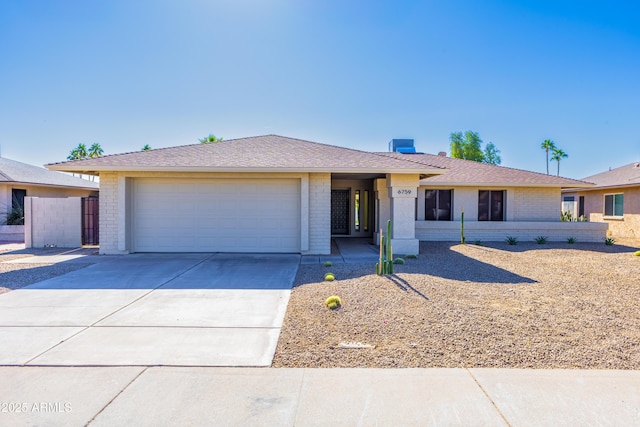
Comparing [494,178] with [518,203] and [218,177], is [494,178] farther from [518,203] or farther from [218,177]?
[218,177]

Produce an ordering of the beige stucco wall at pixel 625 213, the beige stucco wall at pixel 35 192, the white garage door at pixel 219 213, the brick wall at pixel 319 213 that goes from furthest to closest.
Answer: the beige stucco wall at pixel 625 213 → the beige stucco wall at pixel 35 192 → the white garage door at pixel 219 213 → the brick wall at pixel 319 213

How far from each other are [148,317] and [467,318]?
4.89 metres

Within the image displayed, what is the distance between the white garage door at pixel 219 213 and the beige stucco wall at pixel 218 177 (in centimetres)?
27

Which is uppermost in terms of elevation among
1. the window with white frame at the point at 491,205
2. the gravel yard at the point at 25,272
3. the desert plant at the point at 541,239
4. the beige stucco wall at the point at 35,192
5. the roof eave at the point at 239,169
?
the roof eave at the point at 239,169

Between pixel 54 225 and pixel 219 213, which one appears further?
pixel 54 225

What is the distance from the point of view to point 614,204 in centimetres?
2170

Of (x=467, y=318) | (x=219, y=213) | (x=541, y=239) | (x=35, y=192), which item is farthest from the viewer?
(x=35, y=192)

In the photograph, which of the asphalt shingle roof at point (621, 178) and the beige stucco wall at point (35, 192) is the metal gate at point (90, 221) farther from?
the asphalt shingle roof at point (621, 178)

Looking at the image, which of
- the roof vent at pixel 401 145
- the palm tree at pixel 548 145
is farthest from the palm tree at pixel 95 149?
the palm tree at pixel 548 145

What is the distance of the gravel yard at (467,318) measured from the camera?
4348 millimetres

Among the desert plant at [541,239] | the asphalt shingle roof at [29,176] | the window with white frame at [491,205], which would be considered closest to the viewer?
the desert plant at [541,239]

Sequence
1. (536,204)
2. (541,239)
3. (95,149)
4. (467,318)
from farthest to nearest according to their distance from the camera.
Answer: (95,149) < (536,204) < (541,239) < (467,318)

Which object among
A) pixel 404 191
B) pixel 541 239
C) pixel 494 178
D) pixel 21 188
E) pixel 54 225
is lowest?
pixel 541 239

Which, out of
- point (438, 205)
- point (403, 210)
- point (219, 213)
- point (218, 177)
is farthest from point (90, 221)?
point (438, 205)
